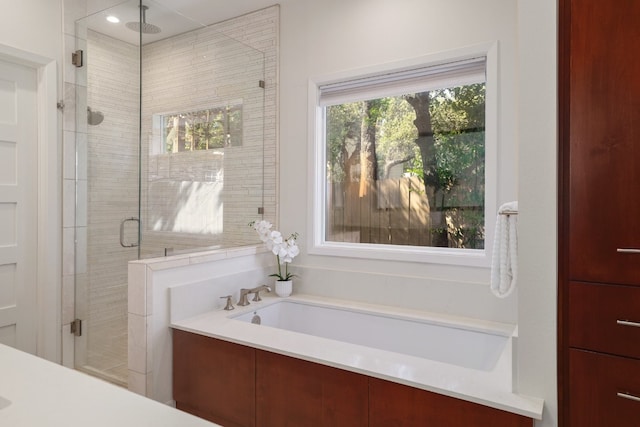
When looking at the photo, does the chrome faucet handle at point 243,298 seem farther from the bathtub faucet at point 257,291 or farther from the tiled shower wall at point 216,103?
the tiled shower wall at point 216,103

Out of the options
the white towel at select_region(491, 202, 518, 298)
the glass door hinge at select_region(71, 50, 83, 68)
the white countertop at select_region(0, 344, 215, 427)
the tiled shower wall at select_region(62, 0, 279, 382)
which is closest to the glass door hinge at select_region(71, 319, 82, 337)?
the tiled shower wall at select_region(62, 0, 279, 382)

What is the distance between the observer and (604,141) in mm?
1338

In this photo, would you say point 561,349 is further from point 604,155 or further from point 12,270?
point 12,270

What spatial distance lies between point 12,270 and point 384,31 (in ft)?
9.46

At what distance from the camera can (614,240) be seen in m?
1.33

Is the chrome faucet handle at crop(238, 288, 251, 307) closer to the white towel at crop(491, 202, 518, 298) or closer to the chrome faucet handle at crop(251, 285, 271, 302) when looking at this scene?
the chrome faucet handle at crop(251, 285, 271, 302)

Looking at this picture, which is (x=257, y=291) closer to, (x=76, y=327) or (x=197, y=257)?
(x=197, y=257)

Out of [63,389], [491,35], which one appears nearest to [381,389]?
[63,389]

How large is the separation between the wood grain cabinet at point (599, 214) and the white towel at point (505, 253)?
0.21 m

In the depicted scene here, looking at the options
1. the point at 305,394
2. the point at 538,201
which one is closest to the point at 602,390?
the point at 538,201

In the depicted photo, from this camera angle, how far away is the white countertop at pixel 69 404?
69cm

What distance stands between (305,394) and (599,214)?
1331mm

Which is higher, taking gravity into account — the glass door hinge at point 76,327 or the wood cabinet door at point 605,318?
the wood cabinet door at point 605,318

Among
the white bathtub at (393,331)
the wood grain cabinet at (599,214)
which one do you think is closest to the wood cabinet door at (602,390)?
the wood grain cabinet at (599,214)
